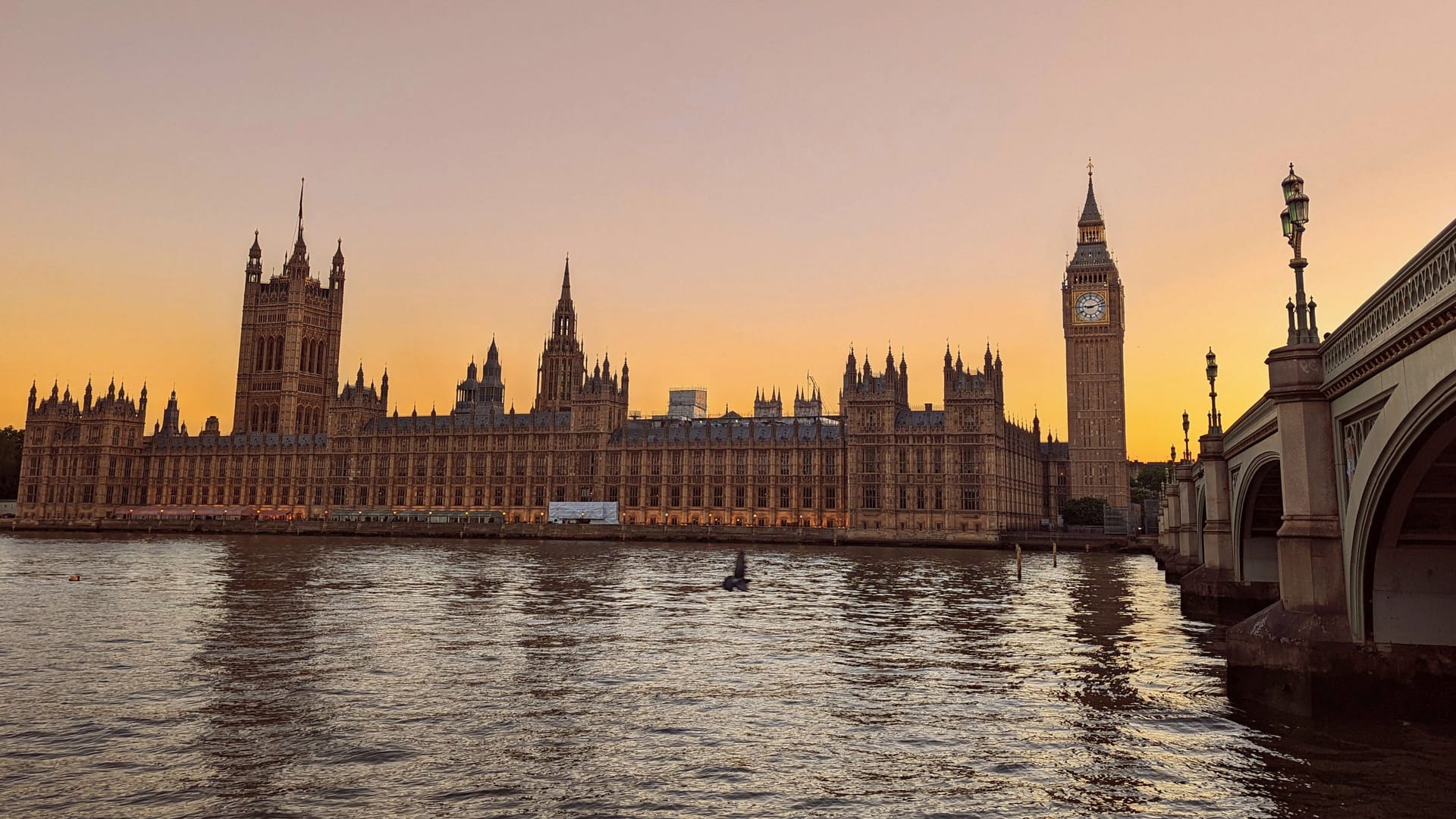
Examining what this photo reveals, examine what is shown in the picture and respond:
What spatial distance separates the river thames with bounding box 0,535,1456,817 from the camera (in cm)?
A: 1391

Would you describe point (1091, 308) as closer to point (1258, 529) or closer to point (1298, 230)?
point (1258, 529)

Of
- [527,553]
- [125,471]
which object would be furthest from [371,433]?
[527,553]

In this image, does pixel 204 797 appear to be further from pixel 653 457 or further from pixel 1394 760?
pixel 653 457

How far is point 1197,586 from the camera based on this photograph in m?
35.5

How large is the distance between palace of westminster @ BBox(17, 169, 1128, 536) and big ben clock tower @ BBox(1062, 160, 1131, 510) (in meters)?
0.23

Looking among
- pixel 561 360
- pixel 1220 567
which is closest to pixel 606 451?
pixel 561 360

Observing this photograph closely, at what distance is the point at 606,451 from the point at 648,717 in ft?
400

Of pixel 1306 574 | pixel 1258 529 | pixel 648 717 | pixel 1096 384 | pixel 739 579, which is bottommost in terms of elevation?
pixel 648 717

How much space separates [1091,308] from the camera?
469 ft

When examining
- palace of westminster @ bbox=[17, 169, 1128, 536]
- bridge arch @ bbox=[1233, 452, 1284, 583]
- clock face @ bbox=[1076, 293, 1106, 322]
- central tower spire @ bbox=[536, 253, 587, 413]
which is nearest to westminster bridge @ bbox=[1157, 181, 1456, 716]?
bridge arch @ bbox=[1233, 452, 1284, 583]

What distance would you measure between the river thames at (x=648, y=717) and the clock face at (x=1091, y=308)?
110 m

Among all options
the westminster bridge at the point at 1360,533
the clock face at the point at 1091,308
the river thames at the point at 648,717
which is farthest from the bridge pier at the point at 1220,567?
the clock face at the point at 1091,308

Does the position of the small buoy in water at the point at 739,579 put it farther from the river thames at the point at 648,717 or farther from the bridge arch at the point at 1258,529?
the bridge arch at the point at 1258,529

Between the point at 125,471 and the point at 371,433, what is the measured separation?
150 feet
